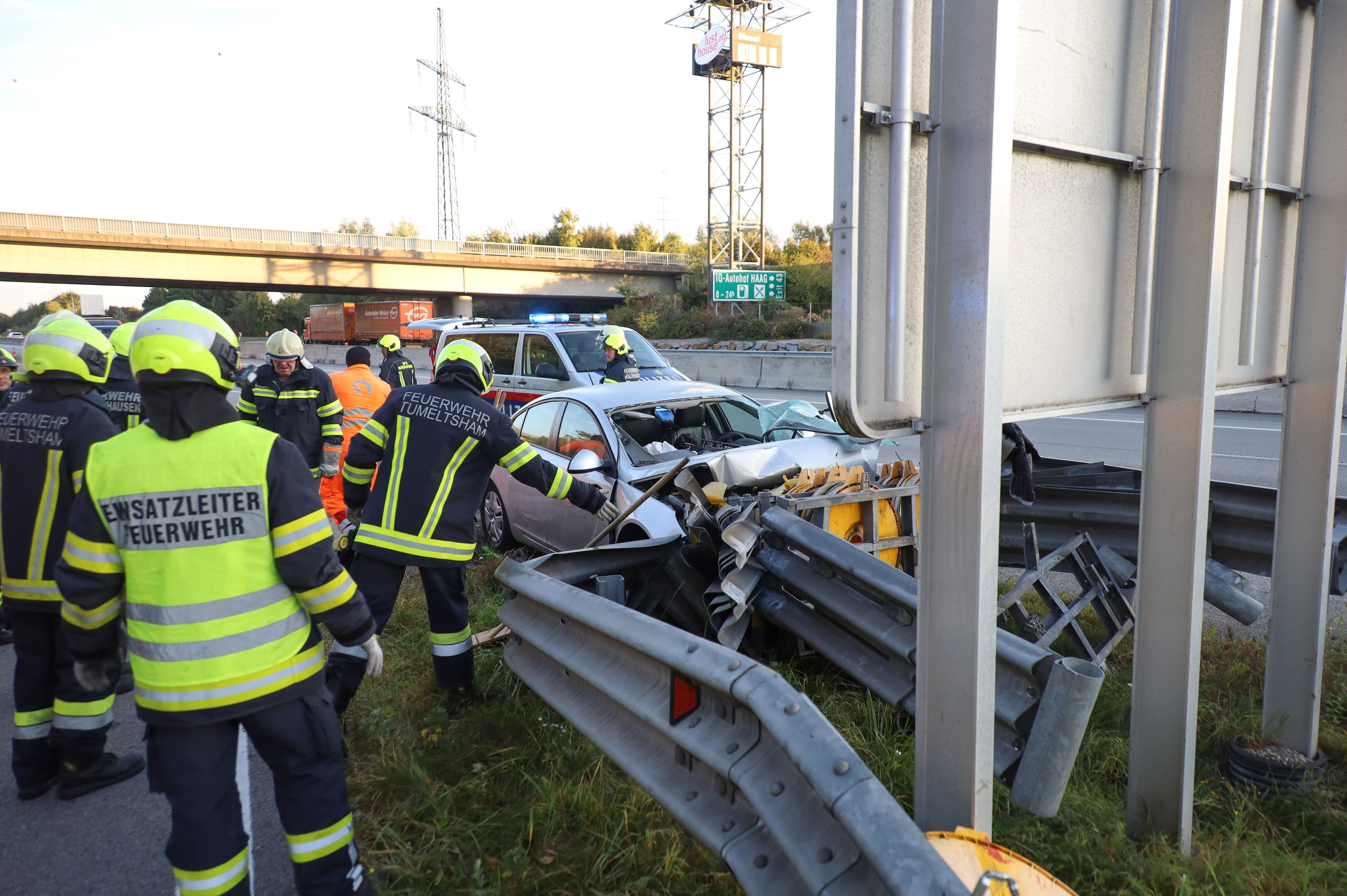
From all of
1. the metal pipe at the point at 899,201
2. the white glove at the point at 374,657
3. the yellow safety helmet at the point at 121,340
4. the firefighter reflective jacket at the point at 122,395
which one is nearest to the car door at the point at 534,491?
the firefighter reflective jacket at the point at 122,395

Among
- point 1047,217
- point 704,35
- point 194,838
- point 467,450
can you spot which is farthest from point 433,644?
point 704,35

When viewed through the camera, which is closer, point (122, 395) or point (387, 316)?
point (122, 395)

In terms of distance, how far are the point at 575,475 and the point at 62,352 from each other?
296cm

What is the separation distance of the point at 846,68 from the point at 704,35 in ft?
181

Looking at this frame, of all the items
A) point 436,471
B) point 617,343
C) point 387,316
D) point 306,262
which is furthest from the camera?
point 387,316

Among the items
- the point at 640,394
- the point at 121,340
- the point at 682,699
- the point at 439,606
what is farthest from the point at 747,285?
the point at 682,699

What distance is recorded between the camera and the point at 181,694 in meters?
2.41

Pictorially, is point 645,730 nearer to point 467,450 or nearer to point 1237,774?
point 467,450

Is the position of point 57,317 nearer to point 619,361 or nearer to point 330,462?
point 330,462

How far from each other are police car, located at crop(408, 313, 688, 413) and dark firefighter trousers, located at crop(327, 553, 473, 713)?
6624 millimetres

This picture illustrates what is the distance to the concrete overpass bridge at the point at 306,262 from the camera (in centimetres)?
3731

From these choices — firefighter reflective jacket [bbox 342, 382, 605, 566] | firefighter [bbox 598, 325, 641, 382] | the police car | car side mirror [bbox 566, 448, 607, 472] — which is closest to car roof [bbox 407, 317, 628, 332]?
the police car

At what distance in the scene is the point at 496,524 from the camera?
7516 millimetres

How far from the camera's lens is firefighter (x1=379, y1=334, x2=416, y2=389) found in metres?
9.97
